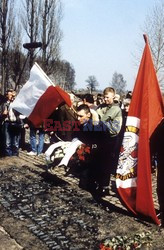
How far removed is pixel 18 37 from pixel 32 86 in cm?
2066

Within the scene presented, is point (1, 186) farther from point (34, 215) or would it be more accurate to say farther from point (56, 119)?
point (56, 119)

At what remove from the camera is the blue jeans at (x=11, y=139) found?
893 cm

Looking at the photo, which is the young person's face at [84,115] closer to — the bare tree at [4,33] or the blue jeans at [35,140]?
the blue jeans at [35,140]

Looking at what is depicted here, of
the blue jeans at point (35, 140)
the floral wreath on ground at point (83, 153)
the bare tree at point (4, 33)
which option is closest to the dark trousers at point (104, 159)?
the floral wreath on ground at point (83, 153)

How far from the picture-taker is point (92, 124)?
592 cm

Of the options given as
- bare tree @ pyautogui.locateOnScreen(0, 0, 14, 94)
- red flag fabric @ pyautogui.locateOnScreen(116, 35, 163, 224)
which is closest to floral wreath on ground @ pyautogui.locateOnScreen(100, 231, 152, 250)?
red flag fabric @ pyautogui.locateOnScreen(116, 35, 163, 224)

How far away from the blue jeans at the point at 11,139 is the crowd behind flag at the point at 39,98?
1436mm

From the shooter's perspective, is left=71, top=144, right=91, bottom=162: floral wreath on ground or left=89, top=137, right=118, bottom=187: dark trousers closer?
left=89, top=137, right=118, bottom=187: dark trousers

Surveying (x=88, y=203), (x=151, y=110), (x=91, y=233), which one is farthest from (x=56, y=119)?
(x=91, y=233)

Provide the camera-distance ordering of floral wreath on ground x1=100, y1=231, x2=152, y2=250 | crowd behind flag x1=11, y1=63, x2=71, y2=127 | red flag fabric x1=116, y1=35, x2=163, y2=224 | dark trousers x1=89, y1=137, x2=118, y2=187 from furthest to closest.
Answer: crowd behind flag x1=11, y1=63, x2=71, y2=127, dark trousers x1=89, y1=137, x2=118, y2=187, red flag fabric x1=116, y1=35, x2=163, y2=224, floral wreath on ground x1=100, y1=231, x2=152, y2=250

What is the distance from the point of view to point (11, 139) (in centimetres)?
910

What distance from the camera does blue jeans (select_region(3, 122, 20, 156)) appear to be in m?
8.93

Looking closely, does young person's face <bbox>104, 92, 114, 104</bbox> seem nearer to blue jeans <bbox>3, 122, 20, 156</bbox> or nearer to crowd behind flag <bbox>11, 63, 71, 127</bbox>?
crowd behind flag <bbox>11, 63, 71, 127</bbox>

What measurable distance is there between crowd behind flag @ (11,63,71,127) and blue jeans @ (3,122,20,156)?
1.44 metres
